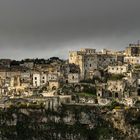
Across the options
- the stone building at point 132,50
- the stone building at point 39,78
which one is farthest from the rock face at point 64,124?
the stone building at point 132,50

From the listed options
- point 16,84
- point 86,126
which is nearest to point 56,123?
point 86,126

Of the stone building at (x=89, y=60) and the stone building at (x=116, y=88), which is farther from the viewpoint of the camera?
the stone building at (x=89, y=60)

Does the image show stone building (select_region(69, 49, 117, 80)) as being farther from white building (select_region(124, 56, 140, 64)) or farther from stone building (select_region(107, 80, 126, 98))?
stone building (select_region(107, 80, 126, 98))

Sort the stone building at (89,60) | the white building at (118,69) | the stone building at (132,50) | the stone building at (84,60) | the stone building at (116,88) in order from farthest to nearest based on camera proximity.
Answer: the stone building at (132,50) < the stone building at (84,60) < the stone building at (89,60) < the white building at (118,69) < the stone building at (116,88)

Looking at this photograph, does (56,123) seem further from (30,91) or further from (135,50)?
(135,50)

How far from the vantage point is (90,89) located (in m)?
144

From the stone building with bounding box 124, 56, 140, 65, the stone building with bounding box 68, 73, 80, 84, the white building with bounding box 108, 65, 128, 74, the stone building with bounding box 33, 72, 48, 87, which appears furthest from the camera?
the stone building with bounding box 124, 56, 140, 65

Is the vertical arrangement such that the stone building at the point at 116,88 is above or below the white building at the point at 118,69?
below

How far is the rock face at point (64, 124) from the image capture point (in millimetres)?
131750

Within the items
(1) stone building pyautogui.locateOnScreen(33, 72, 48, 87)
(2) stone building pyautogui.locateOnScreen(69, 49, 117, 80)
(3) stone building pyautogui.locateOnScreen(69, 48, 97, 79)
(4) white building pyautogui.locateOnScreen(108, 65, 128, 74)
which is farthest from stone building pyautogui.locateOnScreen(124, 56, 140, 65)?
(1) stone building pyautogui.locateOnScreen(33, 72, 48, 87)

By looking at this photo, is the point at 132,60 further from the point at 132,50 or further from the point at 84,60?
the point at 84,60

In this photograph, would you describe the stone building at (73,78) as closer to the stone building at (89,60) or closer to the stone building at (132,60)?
the stone building at (89,60)

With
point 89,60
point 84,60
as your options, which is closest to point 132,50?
point 89,60

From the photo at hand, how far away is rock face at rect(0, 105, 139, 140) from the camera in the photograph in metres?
132
